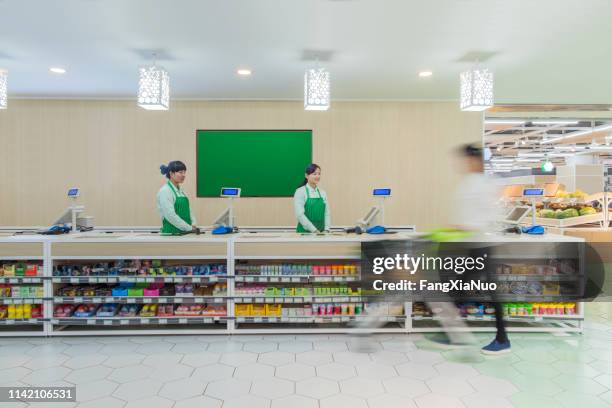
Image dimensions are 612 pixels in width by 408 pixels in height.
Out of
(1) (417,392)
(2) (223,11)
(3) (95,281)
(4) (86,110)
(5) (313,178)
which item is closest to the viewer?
(1) (417,392)

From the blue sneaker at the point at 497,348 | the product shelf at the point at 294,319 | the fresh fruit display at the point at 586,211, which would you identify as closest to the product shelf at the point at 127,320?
the product shelf at the point at 294,319

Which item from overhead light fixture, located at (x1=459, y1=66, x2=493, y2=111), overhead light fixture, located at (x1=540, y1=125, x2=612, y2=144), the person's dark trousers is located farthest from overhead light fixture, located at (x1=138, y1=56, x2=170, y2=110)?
overhead light fixture, located at (x1=540, y1=125, x2=612, y2=144)

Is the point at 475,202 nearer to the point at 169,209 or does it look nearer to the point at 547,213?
the point at 169,209

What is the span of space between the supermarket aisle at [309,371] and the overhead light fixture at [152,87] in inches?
105

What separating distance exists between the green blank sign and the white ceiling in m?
0.87

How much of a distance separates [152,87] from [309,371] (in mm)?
3428

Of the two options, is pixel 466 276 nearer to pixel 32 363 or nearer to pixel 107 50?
pixel 32 363

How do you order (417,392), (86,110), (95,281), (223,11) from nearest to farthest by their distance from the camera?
1. (417,392)
2. (223,11)
3. (95,281)
4. (86,110)

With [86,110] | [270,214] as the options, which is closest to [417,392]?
[270,214]

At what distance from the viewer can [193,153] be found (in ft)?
20.9

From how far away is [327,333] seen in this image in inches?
170

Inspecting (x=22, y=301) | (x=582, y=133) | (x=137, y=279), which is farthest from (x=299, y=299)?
(x=582, y=133)

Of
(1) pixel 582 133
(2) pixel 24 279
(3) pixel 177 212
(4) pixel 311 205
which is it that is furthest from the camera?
(1) pixel 582 133

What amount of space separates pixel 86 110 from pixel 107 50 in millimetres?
2584
